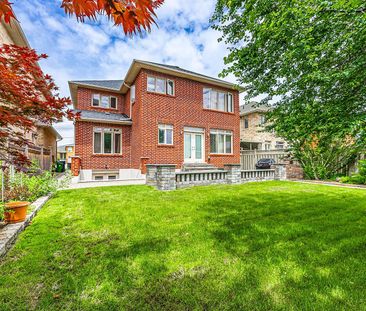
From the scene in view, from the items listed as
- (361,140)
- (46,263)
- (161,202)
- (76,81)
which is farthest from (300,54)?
(76,81)

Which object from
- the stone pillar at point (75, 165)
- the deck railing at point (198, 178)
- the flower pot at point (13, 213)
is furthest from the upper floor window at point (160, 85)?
the flower pot at point (13, 213)

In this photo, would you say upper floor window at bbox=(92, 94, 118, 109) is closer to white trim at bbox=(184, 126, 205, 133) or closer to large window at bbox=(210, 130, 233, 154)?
white trim at bbox=(184, 126, 205, 133)

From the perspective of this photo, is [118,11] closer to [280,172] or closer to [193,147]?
[280,172]

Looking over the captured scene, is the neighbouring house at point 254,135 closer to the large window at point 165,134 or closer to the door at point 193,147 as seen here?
the door at point 193,147

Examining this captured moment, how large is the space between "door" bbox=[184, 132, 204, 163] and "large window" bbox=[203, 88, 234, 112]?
7.72ft

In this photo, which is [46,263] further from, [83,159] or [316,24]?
[83,159]

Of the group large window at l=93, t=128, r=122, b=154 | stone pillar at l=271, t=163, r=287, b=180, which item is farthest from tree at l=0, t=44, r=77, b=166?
stone pillar at l=271, t=163, r=287, b=180

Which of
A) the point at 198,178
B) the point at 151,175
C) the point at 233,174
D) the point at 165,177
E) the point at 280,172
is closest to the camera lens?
the point at 165,177

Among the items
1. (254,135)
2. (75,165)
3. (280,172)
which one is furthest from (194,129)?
(254,135)

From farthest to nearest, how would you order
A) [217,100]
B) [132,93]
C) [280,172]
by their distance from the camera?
[217,100] → [132,93] → [280,172]

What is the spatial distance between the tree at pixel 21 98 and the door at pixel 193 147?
33.3 ft

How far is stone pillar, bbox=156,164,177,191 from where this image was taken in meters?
7.89

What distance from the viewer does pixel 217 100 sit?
583 inches

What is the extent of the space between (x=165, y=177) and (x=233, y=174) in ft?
11.4
